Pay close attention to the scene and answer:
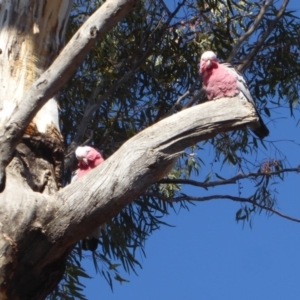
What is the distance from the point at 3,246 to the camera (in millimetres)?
2193

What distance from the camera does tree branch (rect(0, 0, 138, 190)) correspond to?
232cm

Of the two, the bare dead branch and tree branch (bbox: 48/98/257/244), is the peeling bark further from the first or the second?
the bare dead branch

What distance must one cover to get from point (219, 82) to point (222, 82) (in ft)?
0.05

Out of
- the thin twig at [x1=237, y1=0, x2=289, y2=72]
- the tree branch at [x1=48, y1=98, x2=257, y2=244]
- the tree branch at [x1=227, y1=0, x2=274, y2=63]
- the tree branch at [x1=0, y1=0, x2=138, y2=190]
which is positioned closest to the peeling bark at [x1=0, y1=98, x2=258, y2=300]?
the tree branch at [x1=48, y1=98, x2=257, y2=244]

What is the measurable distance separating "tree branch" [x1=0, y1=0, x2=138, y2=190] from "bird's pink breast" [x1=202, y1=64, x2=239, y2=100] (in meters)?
0.65

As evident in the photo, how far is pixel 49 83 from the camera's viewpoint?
7.78 feet

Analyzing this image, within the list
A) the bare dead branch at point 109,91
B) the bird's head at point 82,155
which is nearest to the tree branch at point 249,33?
the bare dead branch at point 109,91

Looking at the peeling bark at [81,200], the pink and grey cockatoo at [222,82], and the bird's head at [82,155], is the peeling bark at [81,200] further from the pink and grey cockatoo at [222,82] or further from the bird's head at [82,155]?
the bird's head at [82,155]

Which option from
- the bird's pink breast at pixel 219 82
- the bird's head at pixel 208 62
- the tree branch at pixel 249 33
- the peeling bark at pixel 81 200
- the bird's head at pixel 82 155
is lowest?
the peeling bark at pixel 81 200

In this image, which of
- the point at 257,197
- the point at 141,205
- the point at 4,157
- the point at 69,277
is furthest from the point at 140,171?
the point at 257,197

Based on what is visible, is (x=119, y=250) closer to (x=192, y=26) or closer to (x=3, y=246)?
(x=192, y=26)

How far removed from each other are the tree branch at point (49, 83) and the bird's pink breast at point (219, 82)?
65 centimetres

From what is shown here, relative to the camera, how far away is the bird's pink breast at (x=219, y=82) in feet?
9.83

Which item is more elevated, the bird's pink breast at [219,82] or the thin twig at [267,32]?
the thin twig at [267,32]
